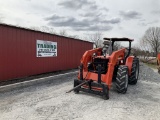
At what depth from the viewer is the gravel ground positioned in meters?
5.00

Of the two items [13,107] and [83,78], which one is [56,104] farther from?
[83,78]

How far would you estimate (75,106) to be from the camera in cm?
575

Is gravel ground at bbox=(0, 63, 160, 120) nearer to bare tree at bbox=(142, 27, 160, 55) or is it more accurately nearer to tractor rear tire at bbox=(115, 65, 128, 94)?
tractor rear tire at bbox=(115, 65, 128, 94)

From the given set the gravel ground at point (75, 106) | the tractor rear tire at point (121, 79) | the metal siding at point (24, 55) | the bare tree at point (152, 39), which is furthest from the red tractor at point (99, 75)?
the bare tree at point (152, 39)

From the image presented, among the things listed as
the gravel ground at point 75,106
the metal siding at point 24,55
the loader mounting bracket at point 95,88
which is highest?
the metal siding at point 24,55

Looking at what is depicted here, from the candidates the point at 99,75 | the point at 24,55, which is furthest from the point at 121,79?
the point at 24,55

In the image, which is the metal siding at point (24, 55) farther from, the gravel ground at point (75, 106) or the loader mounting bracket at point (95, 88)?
the loader mounting bracket at point (95, 88)

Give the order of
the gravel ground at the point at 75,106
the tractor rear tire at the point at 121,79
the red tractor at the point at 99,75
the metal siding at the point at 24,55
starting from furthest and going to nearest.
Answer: the metal siding at the point at 24,55, the tractor rear tire at the point at 121,79, the red tractor at the point at 99,75, the gravel ground at the point at 75,106

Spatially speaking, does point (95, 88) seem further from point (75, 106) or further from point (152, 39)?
point (152, 39)

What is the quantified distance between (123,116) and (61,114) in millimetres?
1623

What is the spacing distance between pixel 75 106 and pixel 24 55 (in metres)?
5.24

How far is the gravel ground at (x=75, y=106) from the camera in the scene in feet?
16.4

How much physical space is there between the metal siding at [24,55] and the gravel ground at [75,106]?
6.42 ft

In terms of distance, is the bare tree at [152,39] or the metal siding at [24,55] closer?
the metal siding at [24,55]
